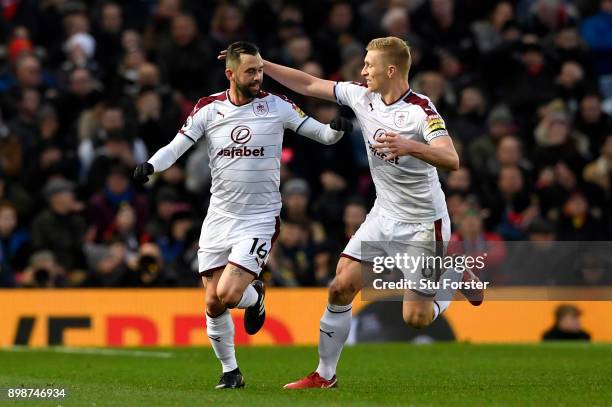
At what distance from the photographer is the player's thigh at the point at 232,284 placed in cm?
1098

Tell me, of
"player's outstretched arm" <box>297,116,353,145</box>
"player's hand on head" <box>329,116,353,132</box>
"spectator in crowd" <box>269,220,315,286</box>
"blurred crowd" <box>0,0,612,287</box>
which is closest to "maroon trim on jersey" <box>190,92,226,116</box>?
"player's outstretched arm" <box>297,116,353,145</box>

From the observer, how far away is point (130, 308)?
17484mm

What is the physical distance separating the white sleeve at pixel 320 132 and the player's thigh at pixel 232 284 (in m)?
1.23

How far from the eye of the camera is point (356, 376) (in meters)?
12.7

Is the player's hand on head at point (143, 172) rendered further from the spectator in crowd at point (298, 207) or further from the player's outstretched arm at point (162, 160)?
the spectator in crowd at point (298, 207)

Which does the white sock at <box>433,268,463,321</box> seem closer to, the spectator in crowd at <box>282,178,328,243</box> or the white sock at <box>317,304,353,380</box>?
the white sock at <box>317,304,353,380</box>

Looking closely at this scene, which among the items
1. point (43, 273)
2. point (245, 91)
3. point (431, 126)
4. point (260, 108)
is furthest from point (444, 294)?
point (43, 273)

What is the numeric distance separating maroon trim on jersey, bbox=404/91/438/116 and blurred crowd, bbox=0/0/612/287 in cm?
584

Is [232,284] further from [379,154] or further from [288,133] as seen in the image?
[288,133]

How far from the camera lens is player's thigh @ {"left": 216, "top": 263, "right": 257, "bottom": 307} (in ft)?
36.0

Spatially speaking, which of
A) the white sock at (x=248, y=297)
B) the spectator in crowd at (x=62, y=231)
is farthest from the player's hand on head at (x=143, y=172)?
the spectator in crowd at (x=62, y=231)

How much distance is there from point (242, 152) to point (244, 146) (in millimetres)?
51

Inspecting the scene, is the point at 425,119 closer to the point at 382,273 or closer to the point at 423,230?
the point at 423,230

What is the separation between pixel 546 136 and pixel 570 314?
3.54m
